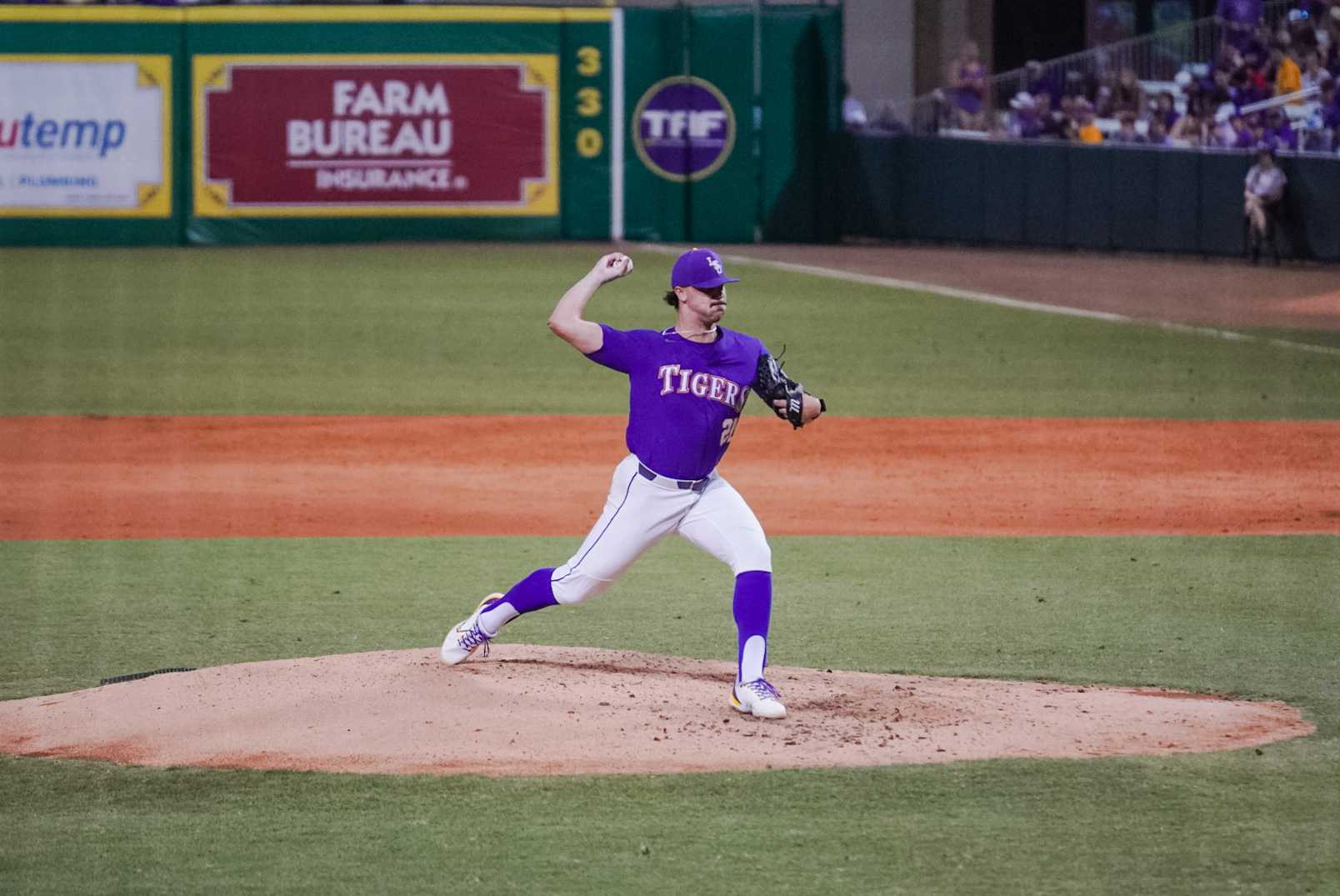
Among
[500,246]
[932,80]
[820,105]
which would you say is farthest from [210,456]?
[932,80]

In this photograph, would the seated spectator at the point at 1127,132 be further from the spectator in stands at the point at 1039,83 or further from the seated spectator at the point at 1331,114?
the spectator in stands at the point at 1039,83

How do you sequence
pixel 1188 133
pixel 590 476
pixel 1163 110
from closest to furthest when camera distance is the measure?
pixel 590 476 → pixel 1188 133 → pixel 1163 110

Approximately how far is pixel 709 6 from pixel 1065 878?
2570 centimetres

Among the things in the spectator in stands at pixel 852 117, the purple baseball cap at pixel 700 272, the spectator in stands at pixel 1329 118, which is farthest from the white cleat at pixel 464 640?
the spectator in stands at pixel 852 117

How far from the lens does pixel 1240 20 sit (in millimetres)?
29516

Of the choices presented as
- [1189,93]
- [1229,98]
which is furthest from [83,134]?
[1229,98]

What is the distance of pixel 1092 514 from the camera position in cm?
1184

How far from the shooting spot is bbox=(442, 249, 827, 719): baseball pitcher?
6676 millimetres

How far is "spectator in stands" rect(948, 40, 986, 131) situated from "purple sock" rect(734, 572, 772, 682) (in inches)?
1040

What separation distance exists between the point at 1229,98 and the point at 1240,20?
1.92m

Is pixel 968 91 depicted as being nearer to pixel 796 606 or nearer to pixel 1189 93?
pixel 1189 93

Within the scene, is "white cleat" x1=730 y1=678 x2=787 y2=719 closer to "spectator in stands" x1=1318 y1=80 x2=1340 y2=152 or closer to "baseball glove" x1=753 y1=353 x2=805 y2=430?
"baseball glove" x1=753 y1=353 x2=805 y2=430

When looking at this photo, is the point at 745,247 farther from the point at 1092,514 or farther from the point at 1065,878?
the point at 1065,878

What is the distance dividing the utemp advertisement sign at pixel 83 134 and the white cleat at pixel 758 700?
2342 cm
